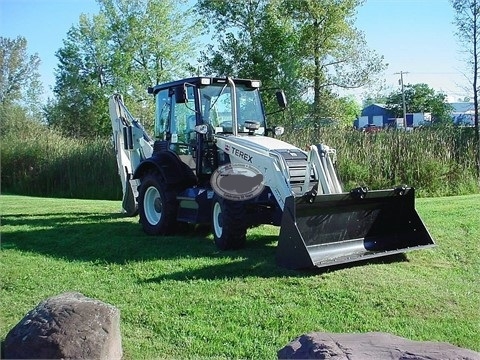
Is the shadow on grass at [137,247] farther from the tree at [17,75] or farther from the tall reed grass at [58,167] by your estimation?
the tree at [17,75]

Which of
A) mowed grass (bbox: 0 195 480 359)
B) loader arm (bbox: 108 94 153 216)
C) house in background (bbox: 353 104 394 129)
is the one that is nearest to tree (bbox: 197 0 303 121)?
loader arm (bbox: 108 94 153 216)

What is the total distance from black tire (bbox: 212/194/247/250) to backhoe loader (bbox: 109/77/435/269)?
1 cm

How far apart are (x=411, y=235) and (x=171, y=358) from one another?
4.16 meters

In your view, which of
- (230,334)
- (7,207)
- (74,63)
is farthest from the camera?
(74,63)

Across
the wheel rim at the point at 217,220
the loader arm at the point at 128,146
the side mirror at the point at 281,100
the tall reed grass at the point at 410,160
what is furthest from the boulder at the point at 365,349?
the tall reed grass at the point at 410,160

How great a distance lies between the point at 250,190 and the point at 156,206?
2.26 meters

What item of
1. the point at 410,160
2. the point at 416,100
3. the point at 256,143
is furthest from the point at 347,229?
the point at 416,100

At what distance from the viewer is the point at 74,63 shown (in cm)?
3678

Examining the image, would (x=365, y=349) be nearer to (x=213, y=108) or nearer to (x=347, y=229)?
(x=347, y=229)

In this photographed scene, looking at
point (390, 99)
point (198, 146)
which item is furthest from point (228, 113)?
point (390, 99)

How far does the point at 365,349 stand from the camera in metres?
3.84

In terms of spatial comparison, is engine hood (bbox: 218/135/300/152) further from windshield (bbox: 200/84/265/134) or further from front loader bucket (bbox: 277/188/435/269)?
front loader bucket (bbox: 277/188/435/269)

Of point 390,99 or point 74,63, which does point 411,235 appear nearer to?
point 74,63

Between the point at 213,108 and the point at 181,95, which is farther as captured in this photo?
the point at 213,108
